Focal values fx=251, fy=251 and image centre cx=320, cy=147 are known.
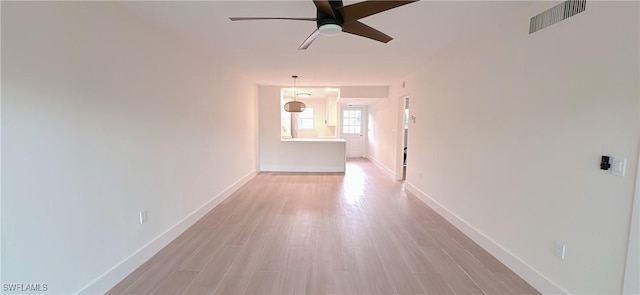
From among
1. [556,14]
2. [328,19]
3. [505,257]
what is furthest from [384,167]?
[328,19]

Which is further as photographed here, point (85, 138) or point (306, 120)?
point (306, 120)

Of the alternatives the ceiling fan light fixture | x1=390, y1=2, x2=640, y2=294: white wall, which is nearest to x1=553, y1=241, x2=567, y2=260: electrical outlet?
x1=390, y1=2, x2=640, y2=294: white wall

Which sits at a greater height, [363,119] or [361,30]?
[361,30]

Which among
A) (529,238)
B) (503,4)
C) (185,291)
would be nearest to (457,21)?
(503,4)

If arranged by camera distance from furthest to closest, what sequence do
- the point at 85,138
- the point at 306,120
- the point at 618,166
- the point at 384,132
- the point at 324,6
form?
the point at 306,120 → the point at 384,132 → the point at 85,138 → the point at 324,6 → the point at 618,166

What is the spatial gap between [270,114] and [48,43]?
4.97 meters

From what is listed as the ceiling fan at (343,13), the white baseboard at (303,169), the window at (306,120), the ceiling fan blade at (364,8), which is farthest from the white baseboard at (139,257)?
the window at (306,120)

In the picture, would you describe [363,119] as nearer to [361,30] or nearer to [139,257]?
[361,30]

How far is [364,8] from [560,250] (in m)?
2.20

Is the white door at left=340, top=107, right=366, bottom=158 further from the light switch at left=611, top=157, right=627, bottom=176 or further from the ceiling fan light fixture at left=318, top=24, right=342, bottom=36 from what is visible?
the light switch at left=611, top=157, right=627, bottom=176

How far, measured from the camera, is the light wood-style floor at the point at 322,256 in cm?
198

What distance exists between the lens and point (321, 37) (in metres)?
2.79

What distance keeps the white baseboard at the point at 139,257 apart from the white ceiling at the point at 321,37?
2097 mm

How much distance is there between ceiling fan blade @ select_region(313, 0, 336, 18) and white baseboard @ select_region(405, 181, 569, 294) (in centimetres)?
251
